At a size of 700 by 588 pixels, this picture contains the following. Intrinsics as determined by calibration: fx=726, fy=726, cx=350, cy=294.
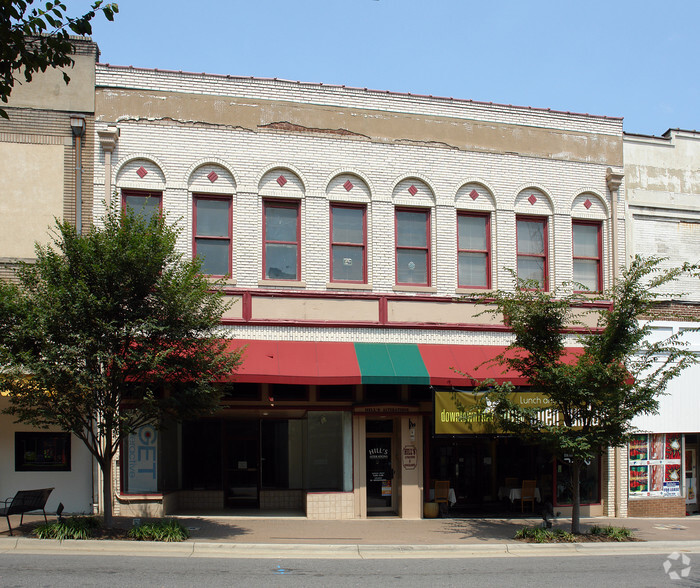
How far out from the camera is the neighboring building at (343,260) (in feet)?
52.3

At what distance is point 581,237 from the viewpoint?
18.5 meters

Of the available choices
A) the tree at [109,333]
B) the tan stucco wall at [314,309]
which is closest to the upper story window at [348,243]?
the tan stucco wall at [314,309]

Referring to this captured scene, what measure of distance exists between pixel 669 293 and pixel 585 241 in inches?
102

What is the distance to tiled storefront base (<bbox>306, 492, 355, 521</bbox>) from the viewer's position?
15883mm

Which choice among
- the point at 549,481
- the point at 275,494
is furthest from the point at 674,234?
the point at 275,494

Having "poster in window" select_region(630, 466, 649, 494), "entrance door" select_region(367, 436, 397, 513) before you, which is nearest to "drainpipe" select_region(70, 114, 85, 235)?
"entrance door" select_region(367, 436, 397, 513)

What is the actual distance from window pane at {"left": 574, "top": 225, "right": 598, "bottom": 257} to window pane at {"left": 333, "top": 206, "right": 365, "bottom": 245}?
18.6ft

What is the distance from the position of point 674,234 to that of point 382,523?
1081 centimetres

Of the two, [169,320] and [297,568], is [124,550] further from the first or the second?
[169,320]

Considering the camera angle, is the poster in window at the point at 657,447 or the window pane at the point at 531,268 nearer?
the window pane at the point at 531,268

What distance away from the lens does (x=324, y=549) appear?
1248 centimetres

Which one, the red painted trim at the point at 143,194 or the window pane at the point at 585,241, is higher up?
the red painted trim at the point at 143,194

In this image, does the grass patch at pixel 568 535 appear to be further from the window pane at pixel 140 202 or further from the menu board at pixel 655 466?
the window pane at pixel 140 202

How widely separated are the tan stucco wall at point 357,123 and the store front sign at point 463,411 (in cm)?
613
